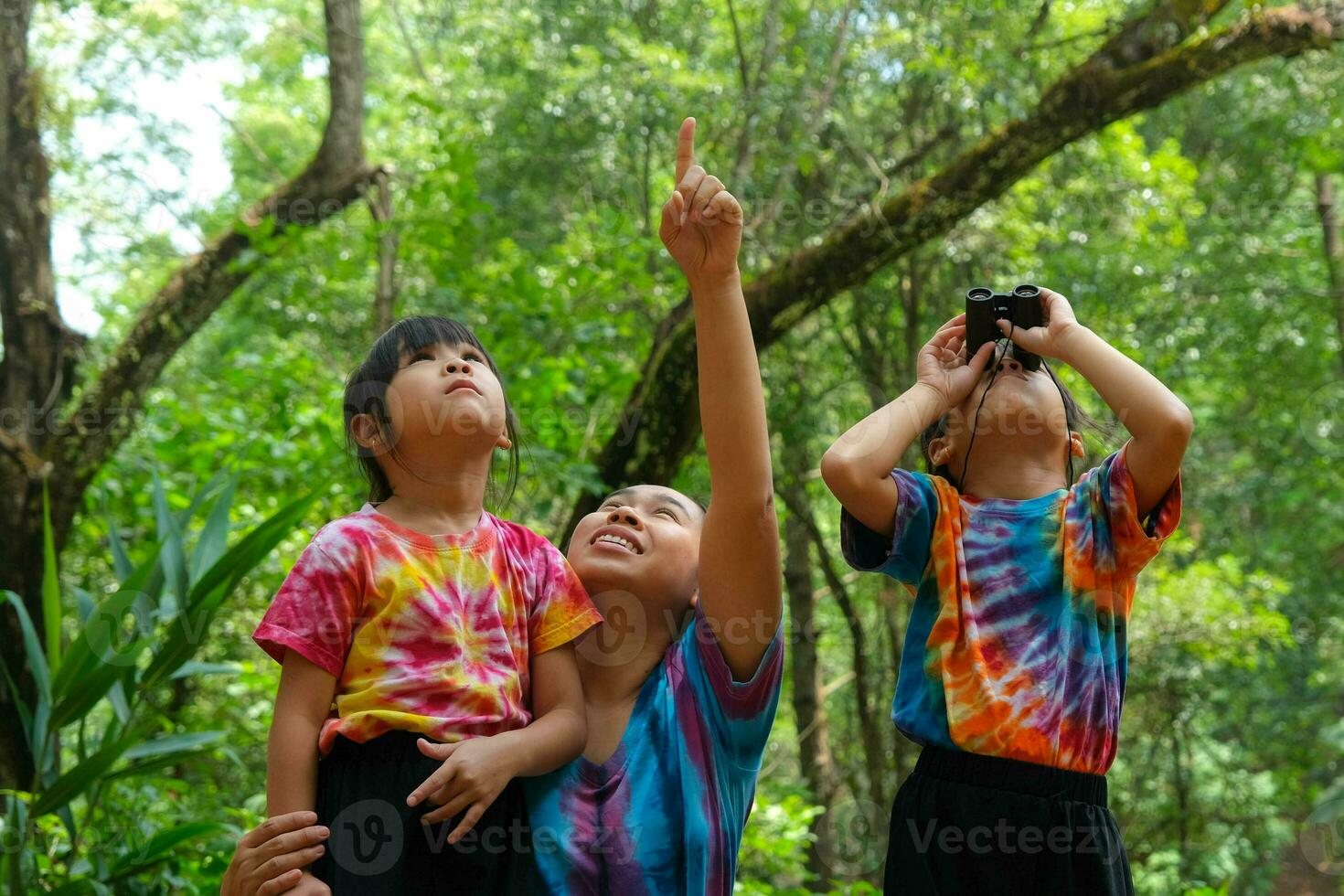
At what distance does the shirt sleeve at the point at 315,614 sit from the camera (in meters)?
1.41

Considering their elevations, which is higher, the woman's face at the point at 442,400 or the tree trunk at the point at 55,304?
the tree trunk at the point at 55,304

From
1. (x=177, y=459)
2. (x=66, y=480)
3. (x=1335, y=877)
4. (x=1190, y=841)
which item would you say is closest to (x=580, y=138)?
(x=177, y=459)

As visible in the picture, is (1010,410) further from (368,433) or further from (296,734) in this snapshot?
(296,734)

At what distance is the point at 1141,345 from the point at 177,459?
5.63 m

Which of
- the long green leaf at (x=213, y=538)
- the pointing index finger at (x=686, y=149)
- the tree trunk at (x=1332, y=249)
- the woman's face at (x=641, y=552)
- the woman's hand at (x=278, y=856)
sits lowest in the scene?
the woman's hand at (x=278, y=856)

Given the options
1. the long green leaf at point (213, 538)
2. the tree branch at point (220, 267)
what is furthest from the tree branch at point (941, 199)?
the tree branch at point (220, 267)

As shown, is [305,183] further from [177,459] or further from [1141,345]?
[1141,345]

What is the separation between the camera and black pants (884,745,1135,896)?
1501 millimetres

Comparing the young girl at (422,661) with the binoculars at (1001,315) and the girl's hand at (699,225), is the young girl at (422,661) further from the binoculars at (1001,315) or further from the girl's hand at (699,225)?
the binoculars at (1001,315)

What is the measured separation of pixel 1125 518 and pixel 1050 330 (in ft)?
0.91

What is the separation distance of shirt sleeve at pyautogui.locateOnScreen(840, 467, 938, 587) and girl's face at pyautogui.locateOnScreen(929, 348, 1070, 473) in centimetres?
12

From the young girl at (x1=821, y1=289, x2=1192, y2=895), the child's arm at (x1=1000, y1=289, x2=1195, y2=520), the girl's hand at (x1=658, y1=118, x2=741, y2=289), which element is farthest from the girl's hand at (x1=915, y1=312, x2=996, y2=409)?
the girl's hand at (x1=658, y1=118, x2=741, y2=289)

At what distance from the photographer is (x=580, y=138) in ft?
25.1

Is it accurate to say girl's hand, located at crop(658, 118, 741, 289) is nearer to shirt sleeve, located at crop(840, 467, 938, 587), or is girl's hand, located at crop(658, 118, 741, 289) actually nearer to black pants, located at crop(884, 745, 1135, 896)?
shirt sleeve, located at crop(840, 467, 938, 587)
